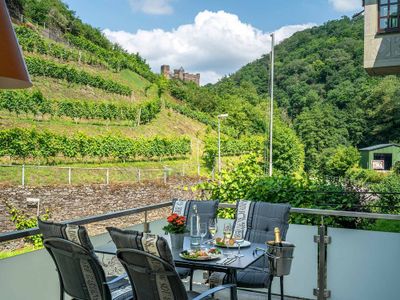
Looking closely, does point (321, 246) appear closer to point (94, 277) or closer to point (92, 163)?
point (94, 277)

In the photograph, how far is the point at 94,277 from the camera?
2258mm

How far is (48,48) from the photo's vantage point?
81.7ft

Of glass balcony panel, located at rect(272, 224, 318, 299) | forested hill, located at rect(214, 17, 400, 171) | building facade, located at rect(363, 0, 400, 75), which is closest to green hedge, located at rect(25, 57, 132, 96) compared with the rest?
forested hill, located at rect(214, 17, 400, 171)

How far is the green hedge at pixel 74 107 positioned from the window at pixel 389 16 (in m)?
16.2

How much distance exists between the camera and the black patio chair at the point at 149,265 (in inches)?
77.0

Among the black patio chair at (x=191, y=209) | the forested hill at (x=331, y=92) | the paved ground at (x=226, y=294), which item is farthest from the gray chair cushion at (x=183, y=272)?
the forested hill at (x=331, y=92)

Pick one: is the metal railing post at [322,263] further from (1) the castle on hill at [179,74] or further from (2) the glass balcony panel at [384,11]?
(1) the castle on hill at [179,74]

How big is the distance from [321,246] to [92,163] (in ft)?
58.0

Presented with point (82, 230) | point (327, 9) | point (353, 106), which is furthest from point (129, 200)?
point (327, 9)

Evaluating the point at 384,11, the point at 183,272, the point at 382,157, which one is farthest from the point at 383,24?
the point at 382,157

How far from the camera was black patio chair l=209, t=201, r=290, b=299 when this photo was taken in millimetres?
3027

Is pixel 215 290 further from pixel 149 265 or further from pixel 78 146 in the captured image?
pixel 78 146

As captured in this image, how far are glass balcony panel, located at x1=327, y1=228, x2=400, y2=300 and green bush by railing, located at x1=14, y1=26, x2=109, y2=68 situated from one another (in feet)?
73.5

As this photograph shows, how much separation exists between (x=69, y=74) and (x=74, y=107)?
3.62 meters
